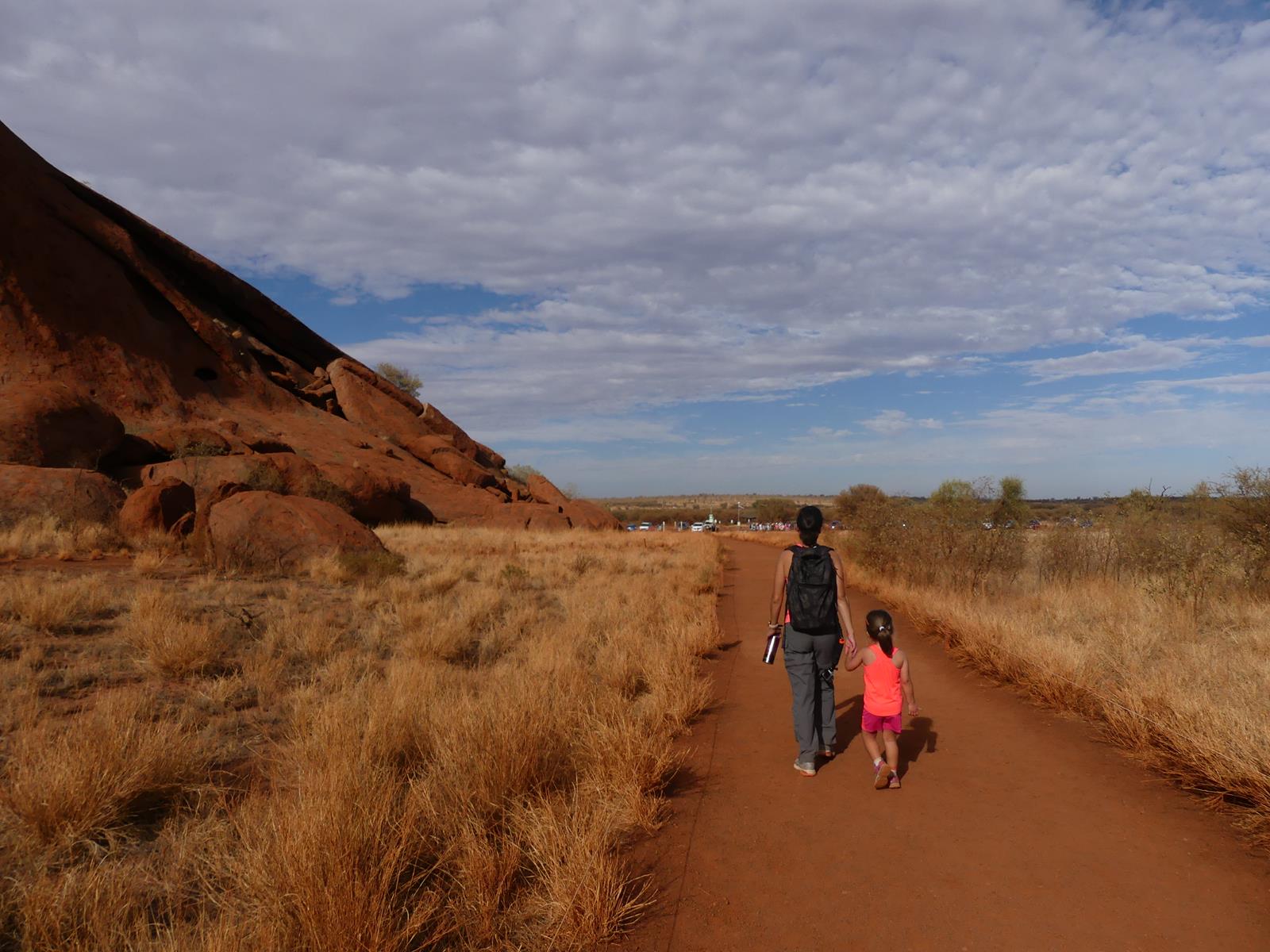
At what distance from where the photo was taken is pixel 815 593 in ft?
17.1

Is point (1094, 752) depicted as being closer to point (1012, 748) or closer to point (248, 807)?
point (1012, 748)

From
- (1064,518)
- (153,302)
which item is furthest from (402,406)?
(1064,518)

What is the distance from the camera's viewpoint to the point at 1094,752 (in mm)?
5445

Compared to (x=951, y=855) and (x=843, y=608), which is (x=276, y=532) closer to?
(x=843, y=608)

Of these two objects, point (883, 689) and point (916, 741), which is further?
point (916, 741)

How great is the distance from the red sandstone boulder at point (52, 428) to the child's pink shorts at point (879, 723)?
70.2 feet

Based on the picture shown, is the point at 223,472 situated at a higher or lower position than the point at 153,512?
higher

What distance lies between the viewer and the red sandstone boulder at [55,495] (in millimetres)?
14086

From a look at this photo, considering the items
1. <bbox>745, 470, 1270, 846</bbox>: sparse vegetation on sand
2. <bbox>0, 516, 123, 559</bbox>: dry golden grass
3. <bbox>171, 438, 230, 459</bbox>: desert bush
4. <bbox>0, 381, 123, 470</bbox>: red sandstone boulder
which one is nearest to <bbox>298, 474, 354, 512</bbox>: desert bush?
<bbox>171, 438, 230, 459</bbox>: desert bush

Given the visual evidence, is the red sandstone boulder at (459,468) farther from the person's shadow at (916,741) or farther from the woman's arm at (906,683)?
the woman's arm at (906,683)

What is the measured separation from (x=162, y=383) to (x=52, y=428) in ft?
34.3

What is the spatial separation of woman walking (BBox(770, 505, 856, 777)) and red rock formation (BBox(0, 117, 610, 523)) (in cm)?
1981

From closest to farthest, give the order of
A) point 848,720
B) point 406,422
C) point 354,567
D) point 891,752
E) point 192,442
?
1. point 891,752
2. point 848,720
3. point 354,567
4. point 192,442
5. point 406,422

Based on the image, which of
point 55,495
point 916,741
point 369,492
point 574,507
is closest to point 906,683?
point 916,741
